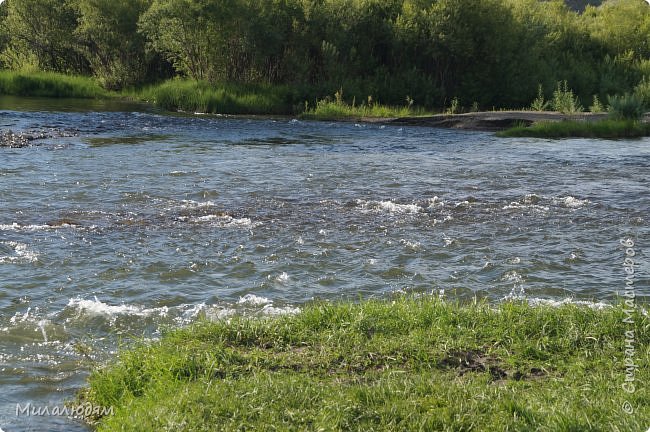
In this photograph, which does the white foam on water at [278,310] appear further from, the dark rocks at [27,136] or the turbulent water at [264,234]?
the dark rocks at [27,136]

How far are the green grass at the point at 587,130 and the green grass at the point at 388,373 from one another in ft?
61.4

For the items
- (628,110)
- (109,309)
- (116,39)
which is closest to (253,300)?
(109,309)

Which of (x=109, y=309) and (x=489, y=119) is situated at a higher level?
(x=489, y=119)

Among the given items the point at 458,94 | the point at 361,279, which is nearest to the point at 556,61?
the point at 458,94

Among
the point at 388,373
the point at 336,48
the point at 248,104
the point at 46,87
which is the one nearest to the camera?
the point at 388,373

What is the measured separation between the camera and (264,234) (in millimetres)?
11055

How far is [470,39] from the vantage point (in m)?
35.3

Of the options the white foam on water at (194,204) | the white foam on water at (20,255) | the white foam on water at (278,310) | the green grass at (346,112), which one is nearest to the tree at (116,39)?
the green grass at (346,112)

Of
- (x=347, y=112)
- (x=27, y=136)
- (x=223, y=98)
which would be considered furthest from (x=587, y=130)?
(x=27, y=136)

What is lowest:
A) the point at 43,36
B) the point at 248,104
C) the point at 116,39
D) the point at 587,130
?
the point at 587,130

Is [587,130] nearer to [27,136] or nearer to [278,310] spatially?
[27,136]

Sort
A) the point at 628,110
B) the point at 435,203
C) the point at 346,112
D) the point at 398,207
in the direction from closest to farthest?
the point at 398,207 < the point at 435,203 < the point at 628,110 < the point at 346,112

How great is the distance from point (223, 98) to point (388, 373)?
90.1 feet

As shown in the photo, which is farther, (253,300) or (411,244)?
(411,244)
